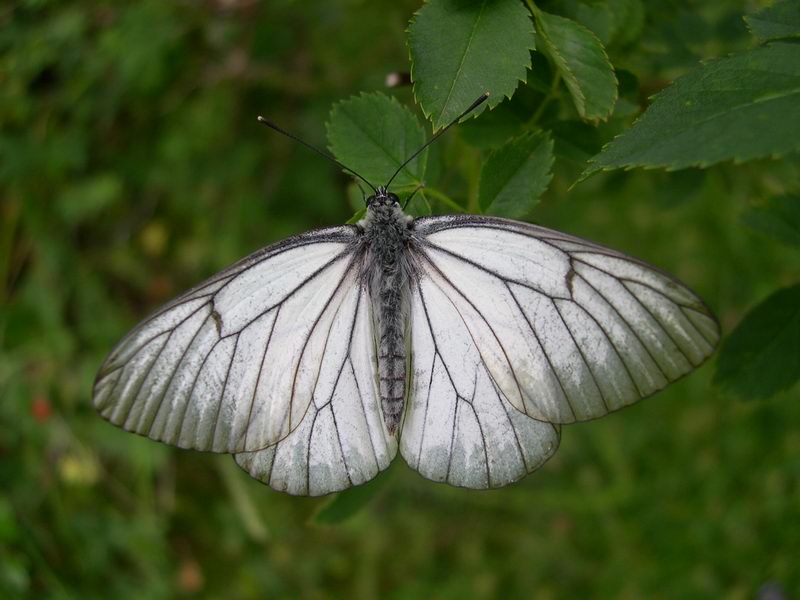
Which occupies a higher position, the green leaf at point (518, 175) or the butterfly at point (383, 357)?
the green leaf at point (518, 175)

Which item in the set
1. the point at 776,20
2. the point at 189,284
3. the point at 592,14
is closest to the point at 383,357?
the point at 592,14

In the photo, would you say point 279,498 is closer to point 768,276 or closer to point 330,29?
point 330,29

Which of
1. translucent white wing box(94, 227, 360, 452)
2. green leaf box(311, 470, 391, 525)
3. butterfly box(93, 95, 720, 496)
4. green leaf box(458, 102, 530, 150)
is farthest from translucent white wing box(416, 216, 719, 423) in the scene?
green leaf box(311, 470, 391, 525)

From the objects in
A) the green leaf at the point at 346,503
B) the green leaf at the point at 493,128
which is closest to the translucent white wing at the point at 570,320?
the green leaf at the point at 493,128

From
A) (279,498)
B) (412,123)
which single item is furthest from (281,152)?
(412,123)

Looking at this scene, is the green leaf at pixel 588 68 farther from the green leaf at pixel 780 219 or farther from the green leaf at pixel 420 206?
the green leaf at pixel 780 219

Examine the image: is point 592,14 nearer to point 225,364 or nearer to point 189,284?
point 225,364

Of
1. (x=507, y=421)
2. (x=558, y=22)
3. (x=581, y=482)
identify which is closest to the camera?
(x=558, y=22)
